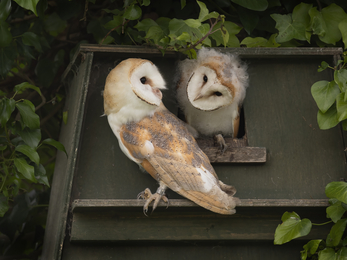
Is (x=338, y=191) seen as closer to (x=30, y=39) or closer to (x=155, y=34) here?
(x=155, y=34)

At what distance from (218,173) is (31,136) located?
763mm

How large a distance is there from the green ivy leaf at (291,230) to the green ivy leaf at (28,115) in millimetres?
986

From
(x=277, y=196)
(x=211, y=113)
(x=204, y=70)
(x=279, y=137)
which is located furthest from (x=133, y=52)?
(x=277, y=196)

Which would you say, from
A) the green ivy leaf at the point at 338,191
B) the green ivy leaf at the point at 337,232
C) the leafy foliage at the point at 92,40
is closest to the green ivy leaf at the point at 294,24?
the leafy foliage at the point at 92,40

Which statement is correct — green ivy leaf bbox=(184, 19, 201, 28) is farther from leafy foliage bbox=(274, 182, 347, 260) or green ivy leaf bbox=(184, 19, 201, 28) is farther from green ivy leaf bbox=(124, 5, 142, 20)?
leafy foliage bbox=(274, 182, 347, 260)

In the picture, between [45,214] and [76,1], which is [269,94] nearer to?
[76,1]

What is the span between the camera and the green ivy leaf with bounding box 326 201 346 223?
51.6 inches

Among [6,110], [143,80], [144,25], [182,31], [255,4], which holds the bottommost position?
[6,110]

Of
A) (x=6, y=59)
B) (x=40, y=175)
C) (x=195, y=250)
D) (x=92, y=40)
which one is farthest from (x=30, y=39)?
(x=195, y=250)

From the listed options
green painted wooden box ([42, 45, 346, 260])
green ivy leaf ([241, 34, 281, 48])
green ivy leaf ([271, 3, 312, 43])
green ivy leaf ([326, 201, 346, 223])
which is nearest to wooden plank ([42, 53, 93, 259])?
green painted wooden box ([42, 45, 346, 260])

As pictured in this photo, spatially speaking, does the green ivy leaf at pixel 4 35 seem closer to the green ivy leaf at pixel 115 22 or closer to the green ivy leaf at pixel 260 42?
the green ivy leaf at pixel 115 22

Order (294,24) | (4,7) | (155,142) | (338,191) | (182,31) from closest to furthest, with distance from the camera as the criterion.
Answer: (338,191)
(155,142)
(182,31)
(4,7)
(294,24)

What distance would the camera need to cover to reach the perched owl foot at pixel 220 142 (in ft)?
5.10

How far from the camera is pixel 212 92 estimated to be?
1.53 meters
